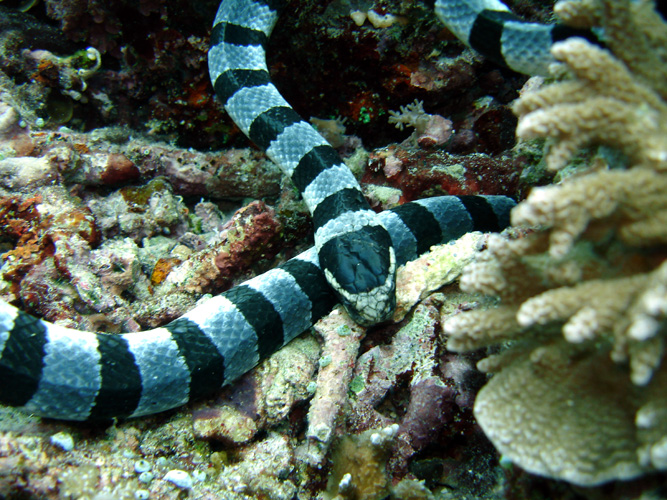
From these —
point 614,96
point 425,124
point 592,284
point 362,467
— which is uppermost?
point 614,96

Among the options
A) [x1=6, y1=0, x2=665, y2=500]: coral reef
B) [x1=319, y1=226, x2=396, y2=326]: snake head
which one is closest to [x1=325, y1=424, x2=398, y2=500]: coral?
[x1=6, y1=0, x2=665, y2=500]: coral reef

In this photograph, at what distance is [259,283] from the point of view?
8.85ft

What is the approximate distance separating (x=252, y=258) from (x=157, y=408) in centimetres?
119

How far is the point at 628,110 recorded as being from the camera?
53.4 inches

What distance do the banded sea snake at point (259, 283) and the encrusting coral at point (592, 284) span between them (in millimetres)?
972

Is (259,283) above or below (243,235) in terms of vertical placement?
below

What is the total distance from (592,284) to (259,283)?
1955mm

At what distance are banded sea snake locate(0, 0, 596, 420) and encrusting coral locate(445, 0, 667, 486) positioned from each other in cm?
97

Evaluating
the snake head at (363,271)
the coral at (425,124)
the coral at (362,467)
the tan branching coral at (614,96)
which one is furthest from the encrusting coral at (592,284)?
the coral at (425,124)

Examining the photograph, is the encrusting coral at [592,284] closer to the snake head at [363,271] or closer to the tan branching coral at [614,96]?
the tan branching coral at [614,96]

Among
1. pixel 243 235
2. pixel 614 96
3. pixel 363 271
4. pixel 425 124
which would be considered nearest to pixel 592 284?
pixel 614 96

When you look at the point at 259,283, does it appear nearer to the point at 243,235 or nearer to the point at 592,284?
the point at 243,235

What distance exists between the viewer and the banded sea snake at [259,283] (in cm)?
215

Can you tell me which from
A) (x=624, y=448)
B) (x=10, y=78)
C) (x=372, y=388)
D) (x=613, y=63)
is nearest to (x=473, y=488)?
(x=372, y=388)
